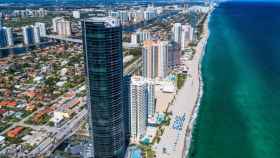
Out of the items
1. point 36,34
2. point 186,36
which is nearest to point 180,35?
point 186,36

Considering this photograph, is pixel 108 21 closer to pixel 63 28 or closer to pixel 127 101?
pixel 127 101

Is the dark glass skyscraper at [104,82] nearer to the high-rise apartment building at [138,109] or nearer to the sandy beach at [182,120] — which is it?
the high-rise apartment building at [138,109]

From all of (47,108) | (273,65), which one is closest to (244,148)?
(47,108)

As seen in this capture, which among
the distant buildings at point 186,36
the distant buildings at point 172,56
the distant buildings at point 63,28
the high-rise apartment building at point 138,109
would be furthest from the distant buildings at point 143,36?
the high-rise apartment building at point 138,109

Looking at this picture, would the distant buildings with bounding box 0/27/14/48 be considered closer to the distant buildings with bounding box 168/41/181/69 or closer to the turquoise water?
the distant buildings with bounding box 168/41/181/69

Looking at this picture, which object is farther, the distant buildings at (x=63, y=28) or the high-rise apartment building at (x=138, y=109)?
the distant buildings at (x=63, y=28)

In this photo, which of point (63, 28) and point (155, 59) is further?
point (63, 28)

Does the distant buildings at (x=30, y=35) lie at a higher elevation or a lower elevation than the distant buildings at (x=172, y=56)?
higher
